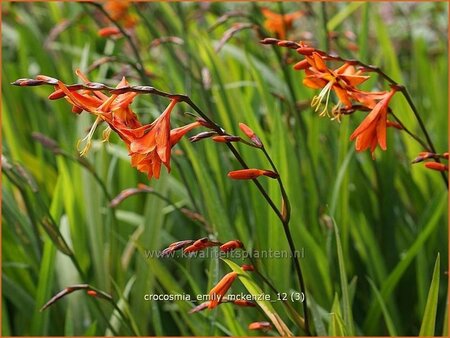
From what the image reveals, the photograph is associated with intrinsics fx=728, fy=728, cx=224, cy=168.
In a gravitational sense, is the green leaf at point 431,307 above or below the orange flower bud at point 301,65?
below

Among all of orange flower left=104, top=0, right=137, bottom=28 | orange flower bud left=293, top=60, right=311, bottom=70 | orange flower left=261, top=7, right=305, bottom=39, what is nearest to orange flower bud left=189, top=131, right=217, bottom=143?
orange flower bud left=293, top=60, right=311, bottom=70

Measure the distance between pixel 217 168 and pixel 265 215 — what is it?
18 centimetres

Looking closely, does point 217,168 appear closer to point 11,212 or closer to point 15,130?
point 11,212

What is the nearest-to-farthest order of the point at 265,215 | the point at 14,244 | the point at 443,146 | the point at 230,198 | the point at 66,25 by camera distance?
the point at 265,215, the point at 230,198, the point at 14,244, the point at 443,146, the point at 66,25

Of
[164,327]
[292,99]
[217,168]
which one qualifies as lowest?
[164,327]

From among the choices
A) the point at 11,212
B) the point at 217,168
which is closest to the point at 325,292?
the point at 217,168

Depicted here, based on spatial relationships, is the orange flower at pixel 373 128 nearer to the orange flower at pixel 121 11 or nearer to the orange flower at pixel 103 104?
the orange flower at pixel 103 104

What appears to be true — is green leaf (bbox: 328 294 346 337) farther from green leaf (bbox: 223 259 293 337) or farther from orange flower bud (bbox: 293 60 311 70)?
orange flower bud (bbox: 293 60 311 70)

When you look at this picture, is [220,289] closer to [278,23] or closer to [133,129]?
[133,129]

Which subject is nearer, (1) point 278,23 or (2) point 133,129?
(2) point 133,129

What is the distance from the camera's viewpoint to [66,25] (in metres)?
1.99

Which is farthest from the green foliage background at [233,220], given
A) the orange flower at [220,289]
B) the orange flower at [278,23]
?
the orange flower at [220,289]

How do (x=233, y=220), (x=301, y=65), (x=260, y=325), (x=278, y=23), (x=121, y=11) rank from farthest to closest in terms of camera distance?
(x=121, y=11) → (x=278, y=23) → (x=233, y=220) → (x=260, y=325) → (x=301, y=65)

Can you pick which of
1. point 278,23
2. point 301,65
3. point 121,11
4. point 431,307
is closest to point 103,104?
point 301,65
